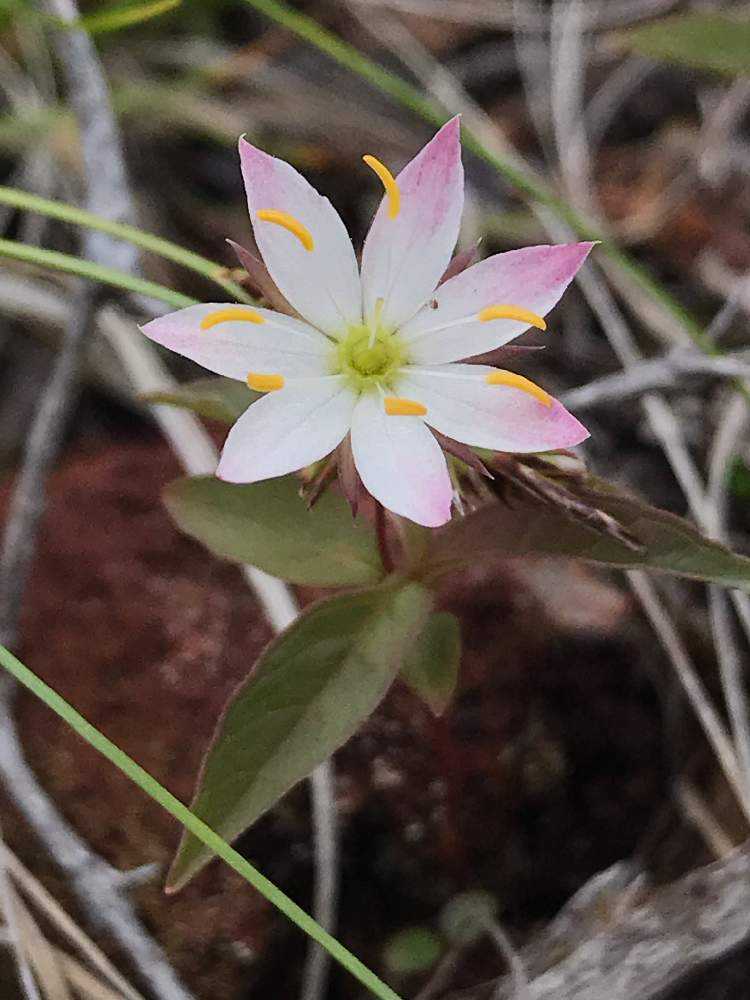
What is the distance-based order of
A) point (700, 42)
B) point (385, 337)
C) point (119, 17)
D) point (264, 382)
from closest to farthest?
point (264, 382) → point (385, 337) → point (119, 17) → point (700, 42)

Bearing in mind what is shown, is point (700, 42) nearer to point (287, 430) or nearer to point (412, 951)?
point (287, 430)

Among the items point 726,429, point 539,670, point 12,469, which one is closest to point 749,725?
point 539,670

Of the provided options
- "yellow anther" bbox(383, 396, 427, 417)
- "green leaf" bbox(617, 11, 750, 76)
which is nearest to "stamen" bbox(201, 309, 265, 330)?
"yellow anther" bbox(383, 396, 427, 417)

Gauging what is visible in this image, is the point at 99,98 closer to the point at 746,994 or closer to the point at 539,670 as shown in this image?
the point at 539,670

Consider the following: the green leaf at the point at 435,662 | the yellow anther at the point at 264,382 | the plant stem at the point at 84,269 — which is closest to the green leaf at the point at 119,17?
the plant stem at the point at 84,269

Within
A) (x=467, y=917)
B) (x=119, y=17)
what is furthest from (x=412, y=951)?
(x=119, y=17)

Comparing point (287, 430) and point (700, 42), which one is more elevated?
point (700, 42)
